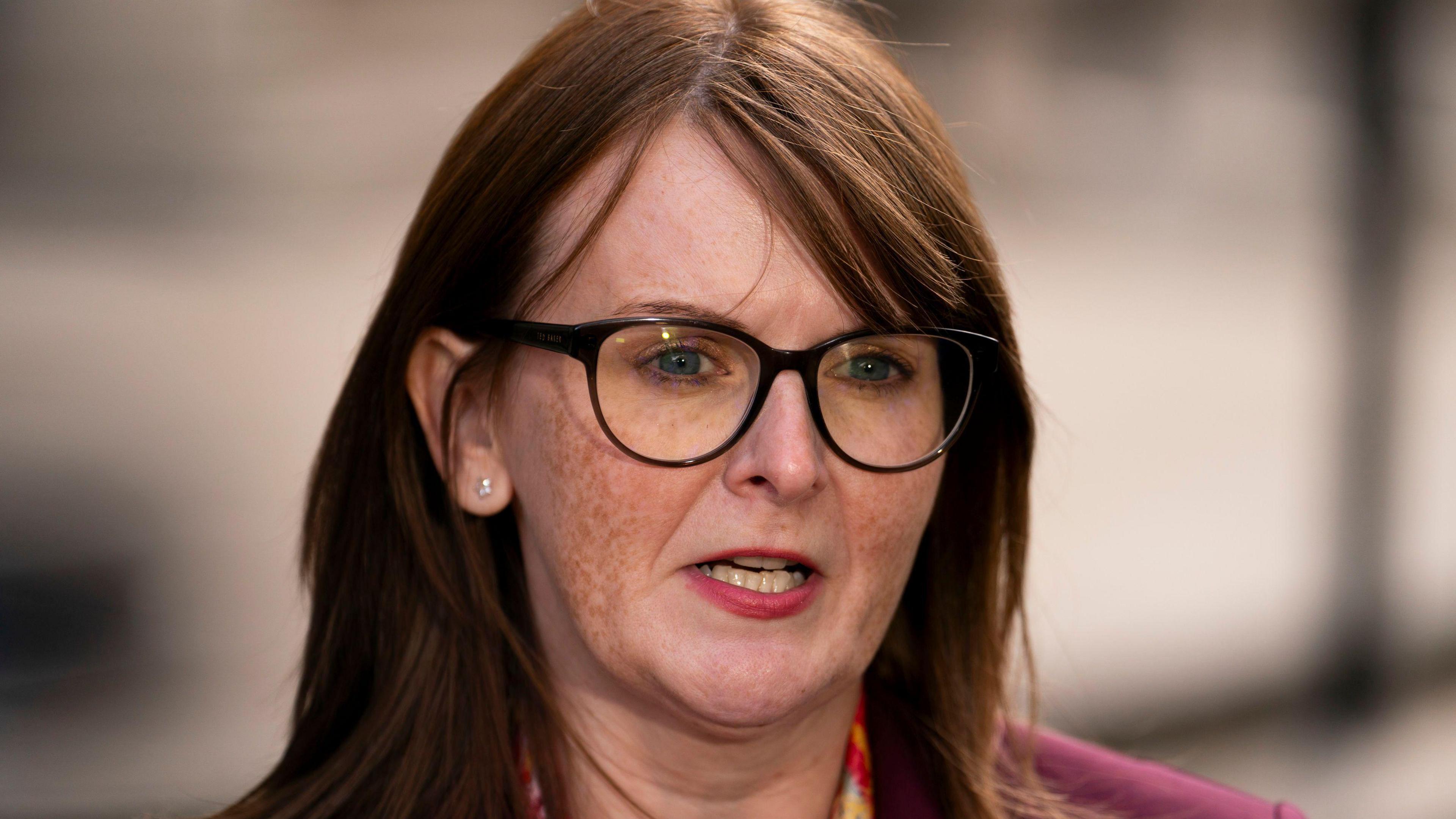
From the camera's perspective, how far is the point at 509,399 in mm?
1359

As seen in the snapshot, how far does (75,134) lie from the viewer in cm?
197

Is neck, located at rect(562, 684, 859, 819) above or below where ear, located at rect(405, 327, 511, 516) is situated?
below

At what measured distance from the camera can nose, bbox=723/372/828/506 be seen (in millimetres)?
1180

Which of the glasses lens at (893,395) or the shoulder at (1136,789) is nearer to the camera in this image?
the glasses lens at (893,395)

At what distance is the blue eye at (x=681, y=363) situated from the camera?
1.23 metres

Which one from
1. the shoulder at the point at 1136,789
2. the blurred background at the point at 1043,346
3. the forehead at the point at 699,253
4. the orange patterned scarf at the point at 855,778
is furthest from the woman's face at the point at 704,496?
the blurred background at the point at 1043,346

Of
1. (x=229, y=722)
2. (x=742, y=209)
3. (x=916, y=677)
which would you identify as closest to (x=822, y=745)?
(x=916, y=677)

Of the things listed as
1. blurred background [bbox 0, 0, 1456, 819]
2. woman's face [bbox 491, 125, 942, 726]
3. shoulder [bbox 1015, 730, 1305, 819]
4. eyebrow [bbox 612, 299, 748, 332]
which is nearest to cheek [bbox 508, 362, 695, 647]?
woman's face [bbox 491, 125, 942, 726]

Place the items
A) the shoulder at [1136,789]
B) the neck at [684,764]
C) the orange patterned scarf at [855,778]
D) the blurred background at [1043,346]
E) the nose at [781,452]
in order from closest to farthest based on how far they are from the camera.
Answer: the nose at [781,452], the neck at [684,764], the orange patterned scarf at [855,778], the shoulder at [1136,789], the blurred background at [1043,346]

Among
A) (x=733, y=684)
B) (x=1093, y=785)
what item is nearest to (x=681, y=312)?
(x=733, y=684)

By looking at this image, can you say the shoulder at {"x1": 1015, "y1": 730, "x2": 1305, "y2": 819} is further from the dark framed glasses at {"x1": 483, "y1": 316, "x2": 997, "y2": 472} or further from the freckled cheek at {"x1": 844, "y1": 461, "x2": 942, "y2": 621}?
the dark framed glasses at {"x1": 483, "y1": 316, "x2": 997, "y2": 472}

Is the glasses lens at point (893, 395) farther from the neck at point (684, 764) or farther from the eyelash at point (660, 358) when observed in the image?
the neck at point (684, 764)

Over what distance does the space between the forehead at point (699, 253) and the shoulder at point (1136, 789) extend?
83 centimetres

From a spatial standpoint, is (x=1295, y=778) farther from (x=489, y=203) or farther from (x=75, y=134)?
(x=75, y=134)
